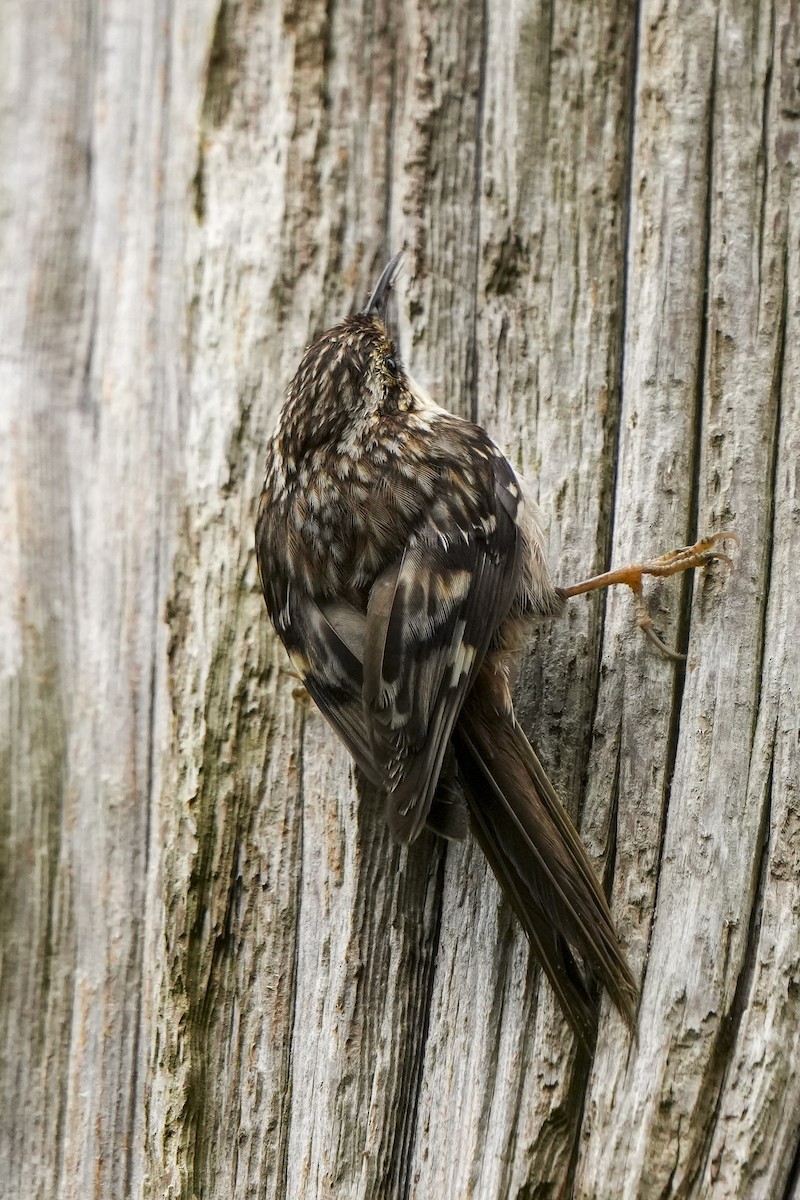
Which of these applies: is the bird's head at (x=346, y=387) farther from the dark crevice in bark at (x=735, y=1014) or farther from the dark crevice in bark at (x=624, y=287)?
the dark crevice in bark at (x=735, y=1014)

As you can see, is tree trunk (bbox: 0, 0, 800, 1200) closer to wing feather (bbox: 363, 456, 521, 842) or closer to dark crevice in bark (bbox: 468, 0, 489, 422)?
dark crevice in bark (bbox: 468, 0, 489, 422)

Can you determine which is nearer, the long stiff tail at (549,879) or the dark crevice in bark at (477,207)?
the long stiff tail at (549,879)

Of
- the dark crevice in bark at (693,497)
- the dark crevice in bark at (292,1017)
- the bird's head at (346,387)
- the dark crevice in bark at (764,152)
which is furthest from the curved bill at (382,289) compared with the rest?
the dark crevice in bark at (292,1017)

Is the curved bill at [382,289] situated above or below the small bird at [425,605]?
above

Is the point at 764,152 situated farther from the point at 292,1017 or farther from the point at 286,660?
the point at 292,1017

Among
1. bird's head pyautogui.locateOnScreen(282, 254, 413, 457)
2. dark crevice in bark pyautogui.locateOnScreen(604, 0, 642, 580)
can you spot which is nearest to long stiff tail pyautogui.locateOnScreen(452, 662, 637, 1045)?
dark crevice in bark pyautogui.locateOnScreen(604, 0, 642, 580)
